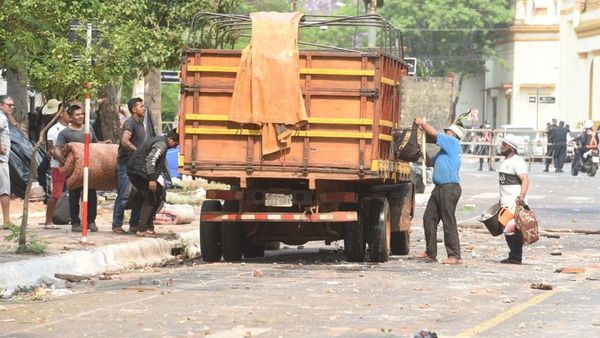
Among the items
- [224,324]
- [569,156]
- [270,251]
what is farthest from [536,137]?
[224,324]

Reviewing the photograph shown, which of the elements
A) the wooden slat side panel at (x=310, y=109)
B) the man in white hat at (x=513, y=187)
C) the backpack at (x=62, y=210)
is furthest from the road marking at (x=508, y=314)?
the backpack at (x=62, y=210)

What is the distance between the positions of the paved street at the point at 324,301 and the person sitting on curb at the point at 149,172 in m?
1.76

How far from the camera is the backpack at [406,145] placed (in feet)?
68.3

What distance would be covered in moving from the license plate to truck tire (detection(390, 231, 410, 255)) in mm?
2815

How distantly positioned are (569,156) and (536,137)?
4315 mm

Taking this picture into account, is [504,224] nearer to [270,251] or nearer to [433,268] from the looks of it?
[433,268]

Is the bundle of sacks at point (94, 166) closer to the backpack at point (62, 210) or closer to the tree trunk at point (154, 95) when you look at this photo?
the backpack at point (62, 210)

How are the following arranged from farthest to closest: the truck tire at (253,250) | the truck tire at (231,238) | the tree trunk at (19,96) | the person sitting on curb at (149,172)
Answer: the tree trunk at (19,96)
the person sitting on curb at (149,172)
the truck tire at (253,250)
the truck tire at (231,238)

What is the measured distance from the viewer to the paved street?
1293cm

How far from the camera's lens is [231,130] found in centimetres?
1961

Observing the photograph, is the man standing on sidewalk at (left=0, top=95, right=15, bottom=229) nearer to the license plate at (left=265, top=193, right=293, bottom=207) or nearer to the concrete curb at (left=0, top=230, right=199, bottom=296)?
the concrete curb at (left=0, top=230, right=199, bottom=296)

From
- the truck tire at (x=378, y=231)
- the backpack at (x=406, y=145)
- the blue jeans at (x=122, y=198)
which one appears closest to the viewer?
the truck tire at (x=378, y=231)

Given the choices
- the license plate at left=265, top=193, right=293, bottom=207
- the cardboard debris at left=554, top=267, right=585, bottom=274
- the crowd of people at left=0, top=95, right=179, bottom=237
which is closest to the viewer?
the cardboard debris at left=554, top=267, right=585, bottom=274

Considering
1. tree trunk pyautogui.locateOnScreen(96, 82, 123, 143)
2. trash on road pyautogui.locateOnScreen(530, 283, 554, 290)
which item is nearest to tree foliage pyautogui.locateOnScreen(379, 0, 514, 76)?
tree trunk pyautogui.locateOnScreen(96, 82, 123, 143)
